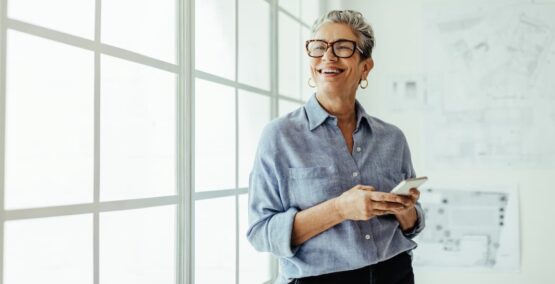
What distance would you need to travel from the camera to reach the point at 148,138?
5.41ft

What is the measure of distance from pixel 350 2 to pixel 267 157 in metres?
1.98

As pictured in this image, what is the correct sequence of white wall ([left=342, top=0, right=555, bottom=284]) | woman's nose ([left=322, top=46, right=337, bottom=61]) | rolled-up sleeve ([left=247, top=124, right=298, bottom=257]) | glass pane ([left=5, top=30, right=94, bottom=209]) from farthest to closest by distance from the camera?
1. white wall ([left=342, top=0, right=555, bottom=284])
2. woman's nose ([left=322, top=46, right=337, bottom=61])
3. rolled-up sleeve ([left=247, top=124, right=298, bottom=257])
4. glass pane ([left=5, top=30, right=94, bottom=209])

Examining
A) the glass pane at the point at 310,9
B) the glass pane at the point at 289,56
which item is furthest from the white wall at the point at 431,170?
the glass pane at the point at 289,56

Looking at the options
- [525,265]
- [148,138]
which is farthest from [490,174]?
[148,138]

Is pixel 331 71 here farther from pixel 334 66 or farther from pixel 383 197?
pixel 383 197

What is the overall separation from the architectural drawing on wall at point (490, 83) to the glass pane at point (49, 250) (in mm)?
2132

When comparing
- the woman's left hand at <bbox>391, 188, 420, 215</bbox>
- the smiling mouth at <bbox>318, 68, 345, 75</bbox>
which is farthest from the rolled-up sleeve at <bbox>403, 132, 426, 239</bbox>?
the smiling mouth at <bbox>318, 68, 345, 75</bbox>

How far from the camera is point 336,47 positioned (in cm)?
158

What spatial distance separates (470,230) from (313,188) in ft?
5.90

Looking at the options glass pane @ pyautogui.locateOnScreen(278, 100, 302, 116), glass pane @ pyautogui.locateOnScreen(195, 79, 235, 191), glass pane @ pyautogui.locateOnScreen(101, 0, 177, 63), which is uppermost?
glass pane @ pyautogui.locateOnScreen(101, 0, 177, 63)

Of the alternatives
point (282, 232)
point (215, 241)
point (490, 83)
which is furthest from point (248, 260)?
point (490, 83)

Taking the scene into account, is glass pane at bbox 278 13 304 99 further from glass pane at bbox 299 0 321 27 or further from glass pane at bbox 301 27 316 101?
glass pane at bbox 299 0 321 27

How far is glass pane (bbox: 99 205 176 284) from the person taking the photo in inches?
58.0

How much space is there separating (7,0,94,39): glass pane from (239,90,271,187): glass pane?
94 cm
